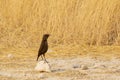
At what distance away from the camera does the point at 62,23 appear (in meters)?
10.7

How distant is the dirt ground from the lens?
25.3 ft

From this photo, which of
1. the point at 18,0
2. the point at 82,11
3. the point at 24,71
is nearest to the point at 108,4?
the point at 82,11

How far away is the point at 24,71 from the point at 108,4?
9.86ft

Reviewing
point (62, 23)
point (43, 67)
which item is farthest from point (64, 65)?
point (62, 23)

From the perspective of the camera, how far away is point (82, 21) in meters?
10.5

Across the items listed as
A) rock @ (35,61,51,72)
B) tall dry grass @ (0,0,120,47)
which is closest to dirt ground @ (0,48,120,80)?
rock @ (35,61,51,72)

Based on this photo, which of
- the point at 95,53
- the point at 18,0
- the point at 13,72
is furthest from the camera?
the point at 18,0

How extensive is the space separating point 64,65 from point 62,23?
85.8 inches

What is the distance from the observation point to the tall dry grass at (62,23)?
1041 cm

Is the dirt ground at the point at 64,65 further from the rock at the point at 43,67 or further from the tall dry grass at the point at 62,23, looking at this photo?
the tall dry grass at the point at 62,23

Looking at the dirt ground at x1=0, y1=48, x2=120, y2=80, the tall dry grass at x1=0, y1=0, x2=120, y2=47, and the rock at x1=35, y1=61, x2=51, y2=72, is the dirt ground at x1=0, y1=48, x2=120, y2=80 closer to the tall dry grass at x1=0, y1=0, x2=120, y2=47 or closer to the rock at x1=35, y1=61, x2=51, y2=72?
the rock at x1=35, y1=61, x2=51, y2=72

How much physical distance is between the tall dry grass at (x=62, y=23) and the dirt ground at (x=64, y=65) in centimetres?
62

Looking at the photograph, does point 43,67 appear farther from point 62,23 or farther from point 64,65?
point 62,23

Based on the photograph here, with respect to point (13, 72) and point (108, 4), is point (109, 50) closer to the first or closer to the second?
point (108, 4)
